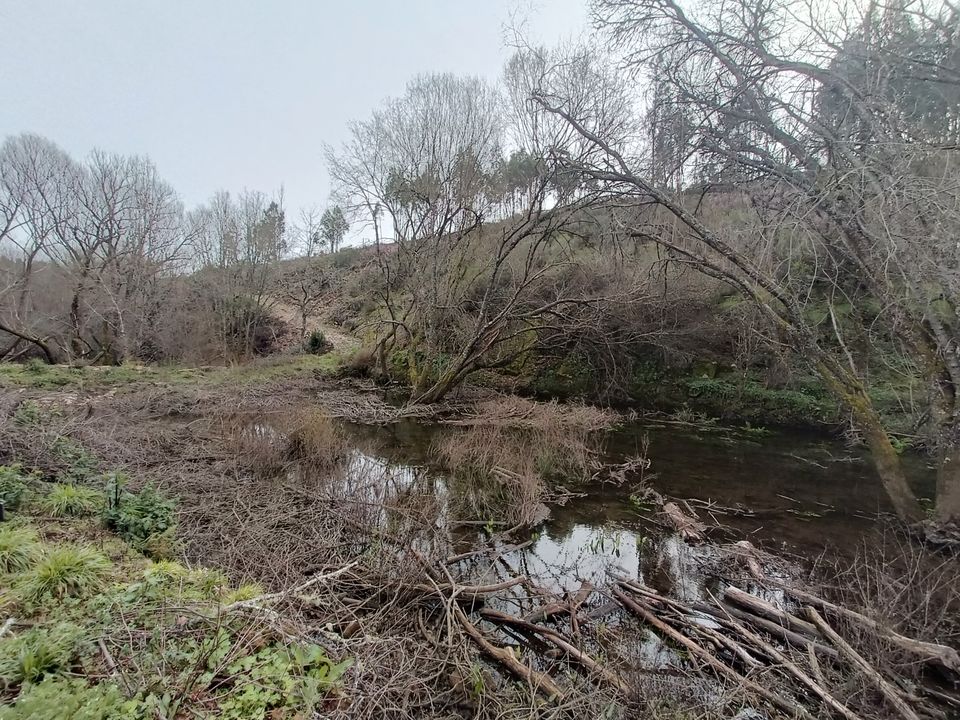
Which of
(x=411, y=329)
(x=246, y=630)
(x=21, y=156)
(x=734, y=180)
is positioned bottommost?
(x=246, y=630)

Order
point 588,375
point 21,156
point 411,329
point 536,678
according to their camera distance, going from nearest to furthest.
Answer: point 536,678 → point 588,375 → point 411,329 → point 21,156

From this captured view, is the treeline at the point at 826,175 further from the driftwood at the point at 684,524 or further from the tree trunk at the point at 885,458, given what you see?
the driftwood at the point at 684,524

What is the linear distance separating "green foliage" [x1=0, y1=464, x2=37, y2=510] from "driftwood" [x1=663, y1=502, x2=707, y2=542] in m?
7.92

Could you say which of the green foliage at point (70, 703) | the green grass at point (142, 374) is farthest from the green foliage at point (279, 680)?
the green grass at point (142, 374)

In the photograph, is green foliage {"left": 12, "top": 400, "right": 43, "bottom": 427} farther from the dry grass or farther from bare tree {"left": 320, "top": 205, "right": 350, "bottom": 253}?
bare tree {"left": 320, "top": 205, "right": 350, "bottom": 253}

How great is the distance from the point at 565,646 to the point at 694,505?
4.93 m

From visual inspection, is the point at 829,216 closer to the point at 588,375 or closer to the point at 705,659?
the point at 705,659

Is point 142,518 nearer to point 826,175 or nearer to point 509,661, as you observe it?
point 509,661

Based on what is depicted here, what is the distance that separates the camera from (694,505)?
7.79 metres

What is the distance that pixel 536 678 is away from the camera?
11.1 ft

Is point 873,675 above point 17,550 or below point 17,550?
below

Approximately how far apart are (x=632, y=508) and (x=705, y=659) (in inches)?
154

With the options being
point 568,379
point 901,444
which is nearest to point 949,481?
point 901,444

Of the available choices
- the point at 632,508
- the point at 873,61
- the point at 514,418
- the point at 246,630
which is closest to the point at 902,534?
the point at 632,508
